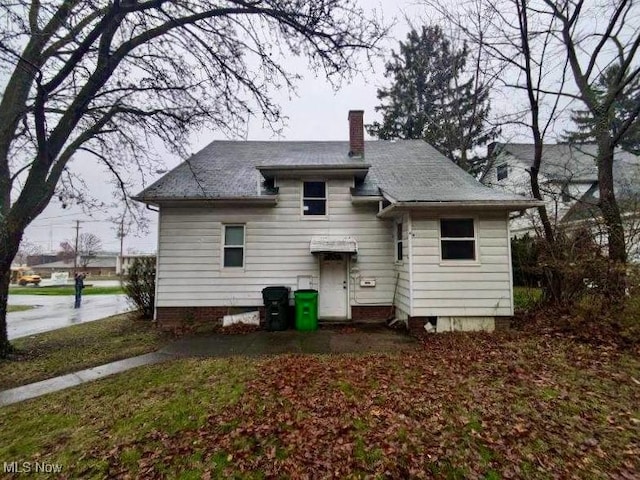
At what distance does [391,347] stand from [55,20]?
9.27 meters

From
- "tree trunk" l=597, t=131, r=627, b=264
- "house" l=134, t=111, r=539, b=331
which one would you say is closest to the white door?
"house" l=134, t=111, r=539, b=331

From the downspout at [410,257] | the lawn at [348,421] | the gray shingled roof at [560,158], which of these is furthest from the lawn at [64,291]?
the gray shingled roof at [560,158]

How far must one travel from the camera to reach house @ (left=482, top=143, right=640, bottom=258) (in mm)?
8023

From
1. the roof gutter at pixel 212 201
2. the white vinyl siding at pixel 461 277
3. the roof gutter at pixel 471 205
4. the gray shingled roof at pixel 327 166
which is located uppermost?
the gray shingled roof at pixel 327 166

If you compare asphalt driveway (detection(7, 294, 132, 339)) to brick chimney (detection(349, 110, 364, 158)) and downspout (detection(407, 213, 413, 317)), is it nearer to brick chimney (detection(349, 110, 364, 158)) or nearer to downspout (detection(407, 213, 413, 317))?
brick chimney (detection(349, 110, 364, 158))

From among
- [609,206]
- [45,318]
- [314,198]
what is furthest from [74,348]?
[609,206]

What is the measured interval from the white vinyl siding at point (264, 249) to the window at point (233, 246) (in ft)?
0.51

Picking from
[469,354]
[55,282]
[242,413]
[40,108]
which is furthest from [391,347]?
[55,282]

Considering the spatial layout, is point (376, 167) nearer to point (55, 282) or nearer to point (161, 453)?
point (161, 453)

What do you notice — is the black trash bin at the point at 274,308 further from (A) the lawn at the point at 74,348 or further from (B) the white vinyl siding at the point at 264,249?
(A) the lawn at the point at 74,348

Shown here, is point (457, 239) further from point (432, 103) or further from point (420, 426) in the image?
point (432, 103)

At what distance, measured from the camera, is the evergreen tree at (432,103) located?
18922 millimetres

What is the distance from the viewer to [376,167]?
422 inches

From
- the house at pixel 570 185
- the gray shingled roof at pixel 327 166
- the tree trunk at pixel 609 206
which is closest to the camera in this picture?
the tree trunk at pixel 609 206
